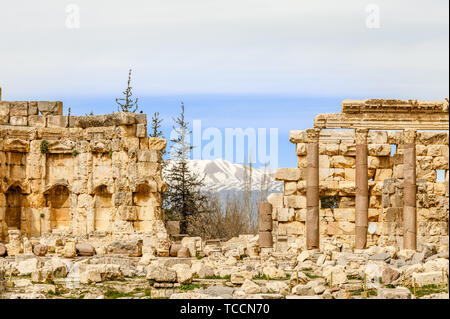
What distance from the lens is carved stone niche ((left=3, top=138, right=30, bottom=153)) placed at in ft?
93.3

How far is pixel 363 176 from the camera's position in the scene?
1068 inches

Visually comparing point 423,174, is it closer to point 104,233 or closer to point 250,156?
point 104,233

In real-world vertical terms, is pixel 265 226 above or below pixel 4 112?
below

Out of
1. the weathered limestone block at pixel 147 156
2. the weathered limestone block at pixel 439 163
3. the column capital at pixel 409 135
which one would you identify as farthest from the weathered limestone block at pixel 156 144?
the weathered limestone block at pixel 439 163

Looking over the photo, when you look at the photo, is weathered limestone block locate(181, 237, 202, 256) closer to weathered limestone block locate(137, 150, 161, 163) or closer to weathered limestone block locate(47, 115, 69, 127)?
weathered limestone block locate(137, 150, 161, 163)

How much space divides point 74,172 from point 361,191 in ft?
32.2

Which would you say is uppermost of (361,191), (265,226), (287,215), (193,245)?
(361,191)

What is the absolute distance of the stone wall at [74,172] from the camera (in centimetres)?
2822

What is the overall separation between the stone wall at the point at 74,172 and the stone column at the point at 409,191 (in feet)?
26.3

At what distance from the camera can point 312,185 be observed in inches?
1080

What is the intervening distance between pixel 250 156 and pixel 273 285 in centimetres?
3112

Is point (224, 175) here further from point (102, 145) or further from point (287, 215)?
point (102, 145)

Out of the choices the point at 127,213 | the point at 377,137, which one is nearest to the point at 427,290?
the point at 127,213

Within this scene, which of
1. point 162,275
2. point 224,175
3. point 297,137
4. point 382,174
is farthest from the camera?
point 224,175
